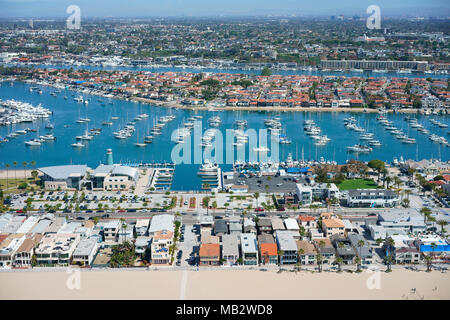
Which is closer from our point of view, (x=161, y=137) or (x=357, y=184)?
(x=357, y=184)

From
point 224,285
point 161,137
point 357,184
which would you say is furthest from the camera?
point 161,137

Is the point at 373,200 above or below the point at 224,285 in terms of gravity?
above

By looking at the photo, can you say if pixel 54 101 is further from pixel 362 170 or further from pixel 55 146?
pixel 362 170

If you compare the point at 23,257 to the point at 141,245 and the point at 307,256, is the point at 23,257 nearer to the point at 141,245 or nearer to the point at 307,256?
the point at 141,245

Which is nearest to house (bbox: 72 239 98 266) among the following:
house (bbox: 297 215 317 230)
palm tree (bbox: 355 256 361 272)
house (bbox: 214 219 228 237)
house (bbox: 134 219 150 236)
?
house (bbox: 134 219 150 236)

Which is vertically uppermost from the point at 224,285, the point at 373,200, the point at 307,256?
the point at 373,200

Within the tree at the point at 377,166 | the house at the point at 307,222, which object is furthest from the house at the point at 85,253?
the tree at the point at 377,166

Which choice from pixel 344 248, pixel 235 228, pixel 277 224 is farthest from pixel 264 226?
pixel 344 248
